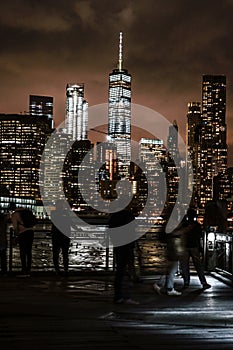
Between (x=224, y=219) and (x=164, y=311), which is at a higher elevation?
(x=224, y=219)

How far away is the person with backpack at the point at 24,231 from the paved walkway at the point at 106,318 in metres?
1.16

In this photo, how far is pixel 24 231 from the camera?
14617 mm

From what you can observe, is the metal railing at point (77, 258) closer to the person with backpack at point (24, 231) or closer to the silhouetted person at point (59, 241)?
the person with backpack at point (24, 231)

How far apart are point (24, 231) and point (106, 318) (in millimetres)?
5330

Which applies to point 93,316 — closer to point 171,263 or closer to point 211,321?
point 211,321

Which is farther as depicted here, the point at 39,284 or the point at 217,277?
the point at 217,277

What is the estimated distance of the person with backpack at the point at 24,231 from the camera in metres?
14.5

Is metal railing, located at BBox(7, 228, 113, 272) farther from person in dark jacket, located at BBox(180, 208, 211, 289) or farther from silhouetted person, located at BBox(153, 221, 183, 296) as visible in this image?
→ silhouetted person, located at BBox(153, 221, 183, 296)

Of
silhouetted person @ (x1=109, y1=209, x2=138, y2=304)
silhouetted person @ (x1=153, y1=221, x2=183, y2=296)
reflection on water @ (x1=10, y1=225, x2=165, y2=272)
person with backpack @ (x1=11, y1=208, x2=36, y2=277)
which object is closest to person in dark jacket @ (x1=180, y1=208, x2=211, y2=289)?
silhouetted person @ (x1=153, y1=221, x2=183, y2=296)

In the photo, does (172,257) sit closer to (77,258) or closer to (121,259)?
(121,259)

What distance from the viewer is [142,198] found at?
13012 cm

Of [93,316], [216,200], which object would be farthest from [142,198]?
[93,316]

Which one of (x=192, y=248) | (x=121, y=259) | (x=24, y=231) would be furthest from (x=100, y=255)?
(x=121, y=259)

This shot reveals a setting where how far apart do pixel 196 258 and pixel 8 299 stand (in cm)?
376
